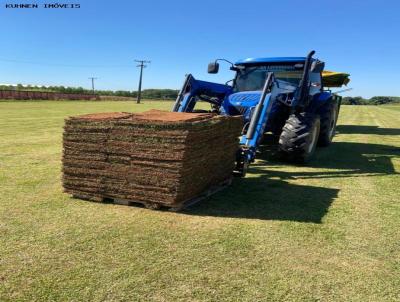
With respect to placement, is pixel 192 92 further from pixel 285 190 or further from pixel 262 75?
pixel 285 190

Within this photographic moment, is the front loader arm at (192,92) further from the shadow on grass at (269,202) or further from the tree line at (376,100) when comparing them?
the tree line at (376,100)

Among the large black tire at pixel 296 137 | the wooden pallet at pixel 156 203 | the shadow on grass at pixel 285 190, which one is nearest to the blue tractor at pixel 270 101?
the large black tire at pixel 296 137

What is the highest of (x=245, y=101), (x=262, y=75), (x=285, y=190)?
(x=262, y=75)

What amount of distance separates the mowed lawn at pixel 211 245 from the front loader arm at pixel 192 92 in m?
2.61

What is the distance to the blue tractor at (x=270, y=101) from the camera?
7387 mm

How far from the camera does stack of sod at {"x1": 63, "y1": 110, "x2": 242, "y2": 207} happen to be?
505 centimetres

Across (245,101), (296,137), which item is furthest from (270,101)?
(245,101)

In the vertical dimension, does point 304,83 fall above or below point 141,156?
above

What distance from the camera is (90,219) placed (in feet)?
15.9

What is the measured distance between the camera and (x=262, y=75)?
9641 millimetres

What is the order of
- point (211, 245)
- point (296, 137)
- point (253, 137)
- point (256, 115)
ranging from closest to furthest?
point (211, 245) → point (253, 137) → point (256, 115) → point (296, 137)

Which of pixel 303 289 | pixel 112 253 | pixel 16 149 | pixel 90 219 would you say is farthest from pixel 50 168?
pixel 303 289

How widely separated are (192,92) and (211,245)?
5.05 metres

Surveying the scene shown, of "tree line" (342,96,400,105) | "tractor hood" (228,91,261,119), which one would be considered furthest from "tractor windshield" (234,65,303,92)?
"tree line" (342,96,400,105)
